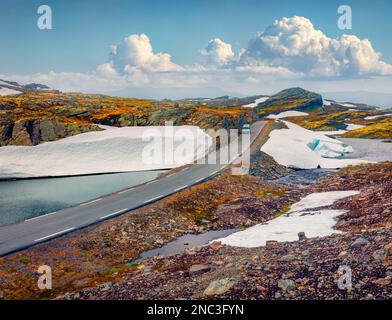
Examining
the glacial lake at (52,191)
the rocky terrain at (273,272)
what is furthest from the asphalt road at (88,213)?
the rocky terrain at (273,272)

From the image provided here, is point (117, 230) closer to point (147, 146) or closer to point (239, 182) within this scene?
point (239, 182)

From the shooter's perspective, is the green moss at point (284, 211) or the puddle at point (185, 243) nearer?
the puddle at point (185, 243)

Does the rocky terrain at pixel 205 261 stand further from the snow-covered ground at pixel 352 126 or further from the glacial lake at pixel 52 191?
the snow-covered ground at pixel 352 126

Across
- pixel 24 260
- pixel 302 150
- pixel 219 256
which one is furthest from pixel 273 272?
pixel 302 150

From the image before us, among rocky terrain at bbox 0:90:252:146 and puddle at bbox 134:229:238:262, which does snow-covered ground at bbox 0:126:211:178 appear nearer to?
rocky terrain at bbox 0:90:252:146

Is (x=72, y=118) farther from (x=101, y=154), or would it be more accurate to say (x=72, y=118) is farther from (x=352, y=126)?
(x=352, y=126)

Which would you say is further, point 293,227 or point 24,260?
point 293,227
